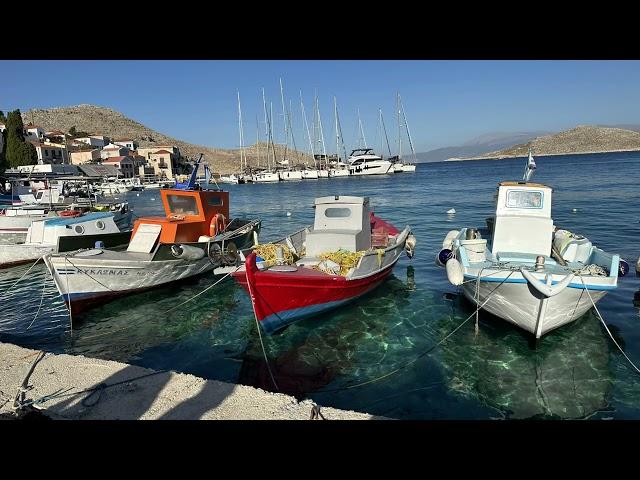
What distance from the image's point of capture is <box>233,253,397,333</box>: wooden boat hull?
958cm

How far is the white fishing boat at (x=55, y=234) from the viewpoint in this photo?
715 inches

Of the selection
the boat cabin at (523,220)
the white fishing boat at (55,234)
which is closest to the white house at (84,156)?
the white fishing boat at (55,234)

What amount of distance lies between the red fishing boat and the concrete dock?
354 cm

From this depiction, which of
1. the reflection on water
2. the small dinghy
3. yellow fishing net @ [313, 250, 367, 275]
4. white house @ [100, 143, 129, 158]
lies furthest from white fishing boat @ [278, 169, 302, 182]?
the reflection on water

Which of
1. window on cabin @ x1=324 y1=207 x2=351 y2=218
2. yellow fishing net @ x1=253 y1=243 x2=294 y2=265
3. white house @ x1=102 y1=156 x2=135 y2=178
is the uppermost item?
white house @ x1=102 y1=156 x2=135 y2=178

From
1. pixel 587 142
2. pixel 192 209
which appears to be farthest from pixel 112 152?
pixel 587 142

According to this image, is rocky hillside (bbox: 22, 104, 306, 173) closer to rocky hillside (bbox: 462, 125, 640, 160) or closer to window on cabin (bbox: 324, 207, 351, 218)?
rocky hillside (bbox: 462, 125, 640, 160)

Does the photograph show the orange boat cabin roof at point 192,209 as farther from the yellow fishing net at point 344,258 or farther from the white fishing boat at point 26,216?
the yellow fishing net at point 344,258

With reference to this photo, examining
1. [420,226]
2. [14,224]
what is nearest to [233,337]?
[14,224]

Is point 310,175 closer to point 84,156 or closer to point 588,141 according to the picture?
point 84,156

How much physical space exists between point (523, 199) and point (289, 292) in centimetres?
758
